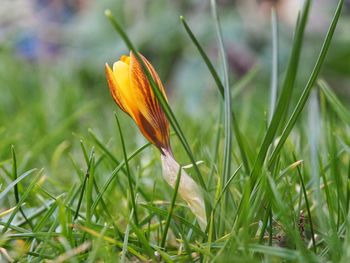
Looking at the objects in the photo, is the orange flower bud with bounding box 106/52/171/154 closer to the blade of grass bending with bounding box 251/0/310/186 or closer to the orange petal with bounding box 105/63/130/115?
the orange petal with bounding box 105/63/130/115

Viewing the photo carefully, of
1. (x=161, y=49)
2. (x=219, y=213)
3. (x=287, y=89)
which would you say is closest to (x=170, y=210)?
(x=219, y=213)

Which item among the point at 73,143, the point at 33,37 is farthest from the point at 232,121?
the point at 33,37

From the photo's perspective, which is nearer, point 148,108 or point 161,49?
point 148,108

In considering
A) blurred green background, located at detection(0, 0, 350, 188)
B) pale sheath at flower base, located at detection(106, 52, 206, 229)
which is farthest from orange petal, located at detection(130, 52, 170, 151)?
blurred green background, located at detection(0, 0, 350, 188)

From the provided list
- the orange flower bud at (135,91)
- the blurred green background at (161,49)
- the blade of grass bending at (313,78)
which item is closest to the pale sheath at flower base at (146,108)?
the orange flower bud at (135,91)

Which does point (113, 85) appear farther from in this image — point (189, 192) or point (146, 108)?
point (189, 192)

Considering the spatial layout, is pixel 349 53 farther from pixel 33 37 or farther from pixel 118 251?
pixel 118 251

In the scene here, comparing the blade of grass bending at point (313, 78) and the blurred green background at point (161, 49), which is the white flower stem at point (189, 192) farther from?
the blurred green background at point (161, 49)
